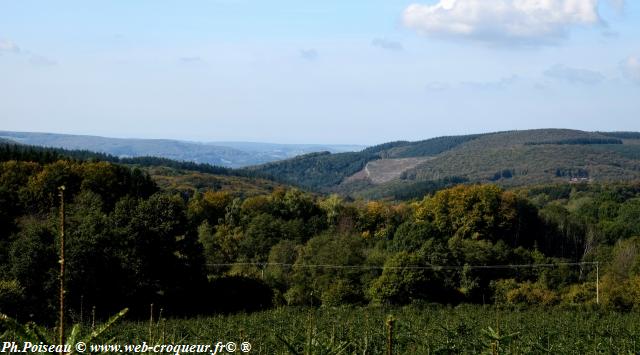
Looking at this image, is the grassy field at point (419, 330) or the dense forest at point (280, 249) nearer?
the grassy field at point (419, 330)

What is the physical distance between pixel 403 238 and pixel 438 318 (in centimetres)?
2437

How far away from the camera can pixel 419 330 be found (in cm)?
2745

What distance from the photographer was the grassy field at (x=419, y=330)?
68.7 ft

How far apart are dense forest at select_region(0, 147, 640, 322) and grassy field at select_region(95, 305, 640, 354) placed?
506 centimetres

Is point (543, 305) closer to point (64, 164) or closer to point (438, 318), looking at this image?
point (438, 318)

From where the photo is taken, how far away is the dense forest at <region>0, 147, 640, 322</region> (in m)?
36.9

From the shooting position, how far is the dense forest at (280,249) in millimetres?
36938

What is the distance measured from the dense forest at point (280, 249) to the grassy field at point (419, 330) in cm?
506

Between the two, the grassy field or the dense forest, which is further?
the dense forest

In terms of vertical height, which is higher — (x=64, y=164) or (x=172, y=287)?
(x=64, y=164)

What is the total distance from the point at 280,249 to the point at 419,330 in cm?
3167

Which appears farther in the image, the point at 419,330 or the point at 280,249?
the point at 280,249

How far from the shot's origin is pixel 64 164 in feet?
197

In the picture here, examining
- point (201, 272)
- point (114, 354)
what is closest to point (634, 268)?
point (201, 272)
